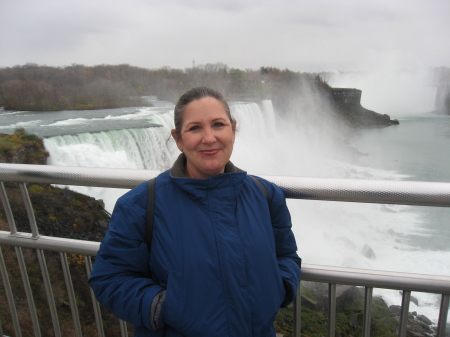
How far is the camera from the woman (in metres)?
1.06

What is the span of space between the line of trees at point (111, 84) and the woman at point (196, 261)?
15.0 metres

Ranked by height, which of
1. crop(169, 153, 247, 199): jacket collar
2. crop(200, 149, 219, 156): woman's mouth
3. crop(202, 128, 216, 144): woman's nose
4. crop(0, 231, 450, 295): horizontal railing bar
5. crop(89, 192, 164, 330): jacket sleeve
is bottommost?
crop(0, 231, 450, 295): horizontal railing bar

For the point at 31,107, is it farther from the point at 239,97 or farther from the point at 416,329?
the point at 416,329

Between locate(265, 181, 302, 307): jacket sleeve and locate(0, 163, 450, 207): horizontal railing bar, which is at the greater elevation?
locate(0, 163, 450, 207): horizontal railing bar

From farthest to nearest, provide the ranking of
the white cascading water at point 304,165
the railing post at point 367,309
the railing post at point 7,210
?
the white cascading water at point 304,165
the railing post at point 7,210
the railing post at point 367,309

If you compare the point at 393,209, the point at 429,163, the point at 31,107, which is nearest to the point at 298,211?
the point at 393,209

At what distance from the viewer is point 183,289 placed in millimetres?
1062

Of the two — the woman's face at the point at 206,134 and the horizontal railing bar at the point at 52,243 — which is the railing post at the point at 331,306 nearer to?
the woman's face at the point at 206,134

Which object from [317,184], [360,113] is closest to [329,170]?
[360,113]

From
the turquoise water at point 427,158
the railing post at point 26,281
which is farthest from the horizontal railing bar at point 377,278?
the turquoise water at point 427,158

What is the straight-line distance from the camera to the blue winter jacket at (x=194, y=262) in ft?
3.47

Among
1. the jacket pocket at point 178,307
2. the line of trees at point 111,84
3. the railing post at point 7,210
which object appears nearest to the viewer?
the jacket pocket at point 178,307

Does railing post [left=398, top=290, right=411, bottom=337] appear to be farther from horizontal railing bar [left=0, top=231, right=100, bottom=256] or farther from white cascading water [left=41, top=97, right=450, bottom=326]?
horizontal railing bar [left=0, top=231, right=100, bottom=256]

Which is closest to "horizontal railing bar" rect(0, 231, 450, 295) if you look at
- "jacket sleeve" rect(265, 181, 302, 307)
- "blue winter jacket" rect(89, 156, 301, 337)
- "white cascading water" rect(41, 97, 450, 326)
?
"jacket sleeve" rect(265, 181, 302, 307)
